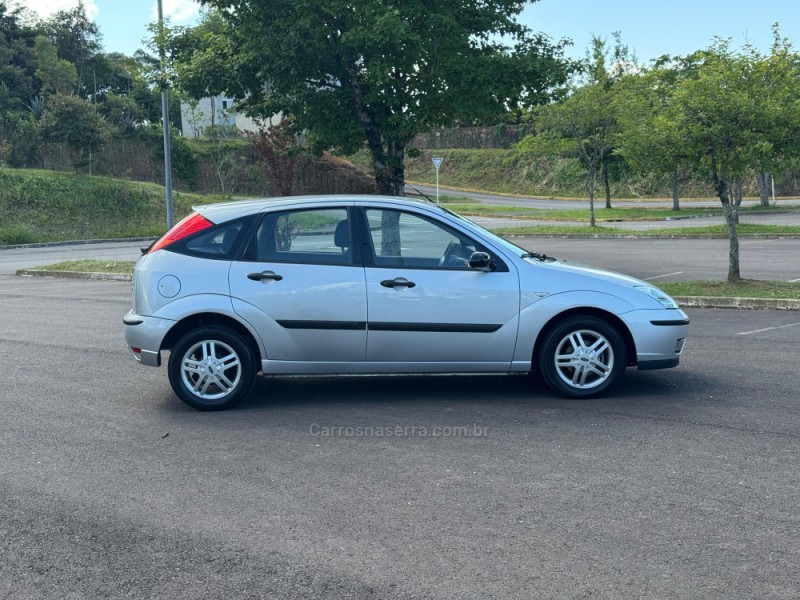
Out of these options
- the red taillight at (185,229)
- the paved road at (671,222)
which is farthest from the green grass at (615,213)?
the red taillight at (185,229)

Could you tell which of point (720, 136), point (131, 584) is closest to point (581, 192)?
point (720, 136)

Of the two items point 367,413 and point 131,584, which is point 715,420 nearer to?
point 367,413

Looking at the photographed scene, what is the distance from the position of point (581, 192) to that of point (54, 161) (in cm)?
3354

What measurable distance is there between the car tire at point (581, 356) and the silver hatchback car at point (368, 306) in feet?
0.04

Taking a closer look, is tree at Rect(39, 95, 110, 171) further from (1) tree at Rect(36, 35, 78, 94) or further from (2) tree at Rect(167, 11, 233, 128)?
(2) tree at Rect(167, 11, 233, 128)

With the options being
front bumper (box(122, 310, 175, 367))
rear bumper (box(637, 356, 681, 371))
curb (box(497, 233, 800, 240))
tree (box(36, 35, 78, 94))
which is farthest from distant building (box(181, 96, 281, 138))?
rear bumper (box(637, 356, 681, 371))

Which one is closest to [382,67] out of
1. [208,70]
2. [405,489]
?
[208,70]

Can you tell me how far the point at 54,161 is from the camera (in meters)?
49.5

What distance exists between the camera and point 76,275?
831 inches

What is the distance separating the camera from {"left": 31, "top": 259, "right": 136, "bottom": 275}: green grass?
2107 centimetres

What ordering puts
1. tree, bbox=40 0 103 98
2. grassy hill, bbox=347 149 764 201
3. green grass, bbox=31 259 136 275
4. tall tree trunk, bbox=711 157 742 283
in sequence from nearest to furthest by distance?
tall tree trunk, bbox=711 157 742 283, green grass, bbox=31 259 136 275, grassy hill, bbox=347 149 764 201, tree, bbox=40 0 103 98

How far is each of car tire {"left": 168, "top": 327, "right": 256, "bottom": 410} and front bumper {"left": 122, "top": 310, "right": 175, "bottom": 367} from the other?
0.14 metres

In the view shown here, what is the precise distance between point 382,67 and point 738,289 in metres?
6.88

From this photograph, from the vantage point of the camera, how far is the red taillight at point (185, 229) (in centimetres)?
745
